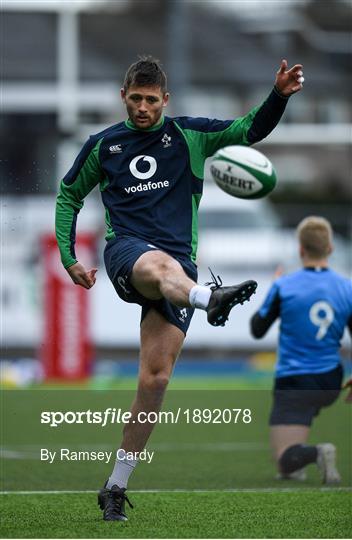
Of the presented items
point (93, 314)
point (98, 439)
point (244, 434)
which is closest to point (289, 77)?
point (98, 439)

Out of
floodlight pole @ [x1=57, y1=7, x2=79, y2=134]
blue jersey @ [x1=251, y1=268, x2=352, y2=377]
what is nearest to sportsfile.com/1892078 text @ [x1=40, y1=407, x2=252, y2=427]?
blue jersey @ [x1=251, y1=268, x2=352, y2=377]

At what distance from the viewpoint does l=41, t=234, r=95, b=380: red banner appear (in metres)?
15.7

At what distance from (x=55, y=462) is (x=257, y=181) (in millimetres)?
2619

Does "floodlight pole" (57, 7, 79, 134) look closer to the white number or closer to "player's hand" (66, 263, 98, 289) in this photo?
the white number

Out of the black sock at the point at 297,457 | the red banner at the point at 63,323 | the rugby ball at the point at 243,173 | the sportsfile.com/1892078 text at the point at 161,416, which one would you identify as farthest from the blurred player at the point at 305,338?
the red banner at the point at 63,323

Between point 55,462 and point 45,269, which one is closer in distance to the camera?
point 55,462

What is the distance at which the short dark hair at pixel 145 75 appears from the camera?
5.95 m

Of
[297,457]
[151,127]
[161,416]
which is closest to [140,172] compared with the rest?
[151,127]

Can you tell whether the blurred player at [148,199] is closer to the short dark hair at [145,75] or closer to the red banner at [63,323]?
the short dark hair at [145,75]

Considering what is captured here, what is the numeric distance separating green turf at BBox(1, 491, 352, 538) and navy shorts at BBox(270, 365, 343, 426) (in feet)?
3.14

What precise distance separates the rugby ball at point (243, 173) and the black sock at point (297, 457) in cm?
163

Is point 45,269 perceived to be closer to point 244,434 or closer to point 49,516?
point 244,434

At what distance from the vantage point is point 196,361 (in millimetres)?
19062

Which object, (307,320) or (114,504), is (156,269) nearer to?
(114,504)
